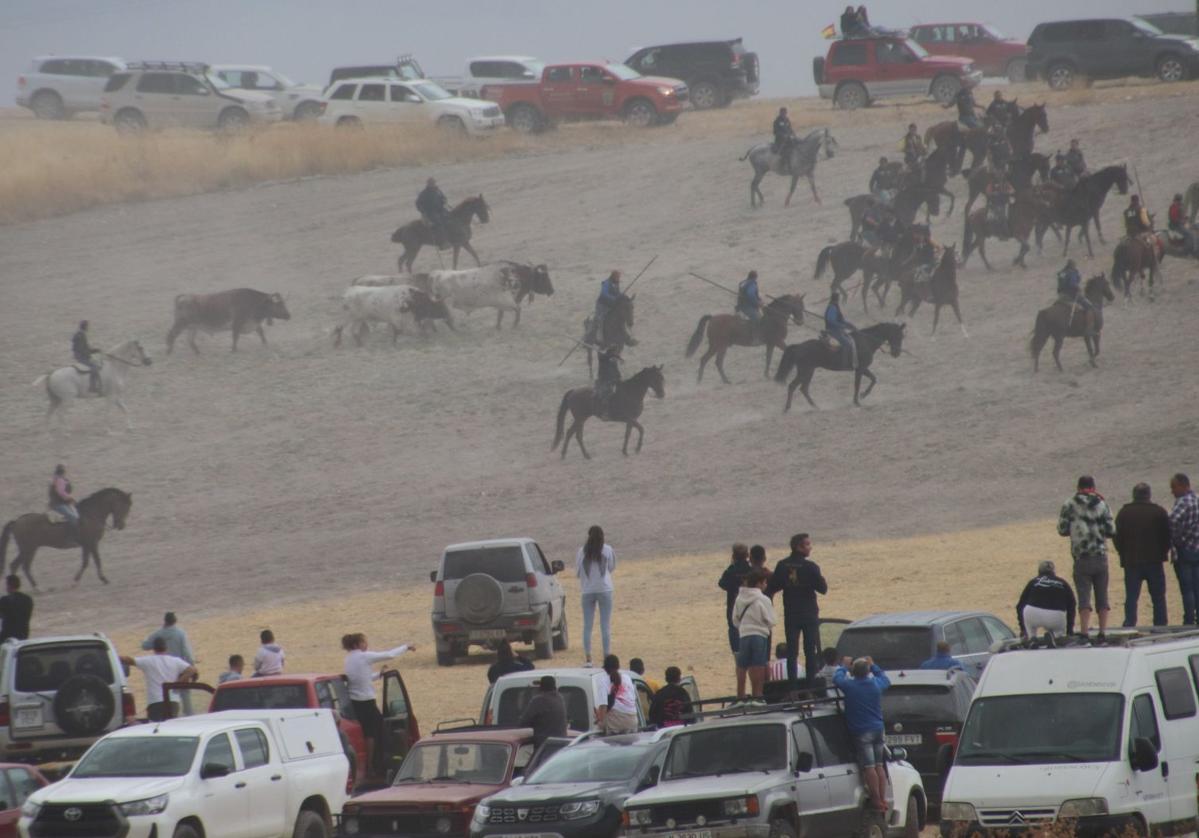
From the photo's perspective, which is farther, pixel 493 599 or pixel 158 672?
pixel 493 599

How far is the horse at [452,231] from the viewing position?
44.9 m

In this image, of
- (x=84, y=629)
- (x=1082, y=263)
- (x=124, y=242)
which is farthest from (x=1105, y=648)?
(x=124, y=242)

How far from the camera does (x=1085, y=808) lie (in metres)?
11.6

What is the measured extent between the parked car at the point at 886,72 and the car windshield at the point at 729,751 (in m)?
44.8

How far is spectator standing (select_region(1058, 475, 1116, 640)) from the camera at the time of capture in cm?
1702

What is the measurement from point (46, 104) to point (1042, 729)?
62.9 metres

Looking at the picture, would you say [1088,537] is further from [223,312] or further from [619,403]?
[223,312]

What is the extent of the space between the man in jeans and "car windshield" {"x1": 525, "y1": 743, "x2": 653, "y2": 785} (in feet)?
21.0

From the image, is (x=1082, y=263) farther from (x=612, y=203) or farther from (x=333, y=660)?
(x=333, y=660)

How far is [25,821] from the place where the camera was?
42.4 feet

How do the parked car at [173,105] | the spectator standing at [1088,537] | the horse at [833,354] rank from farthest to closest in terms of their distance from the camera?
the parked car at [173,105]
the horse at [833,354]
the spectator standing at [1088,537]

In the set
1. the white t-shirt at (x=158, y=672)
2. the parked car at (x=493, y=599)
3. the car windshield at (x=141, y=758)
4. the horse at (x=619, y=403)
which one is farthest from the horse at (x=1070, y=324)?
the car windshield at (x=141, y=758)

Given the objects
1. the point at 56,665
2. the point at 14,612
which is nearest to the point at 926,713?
the point at 56,665

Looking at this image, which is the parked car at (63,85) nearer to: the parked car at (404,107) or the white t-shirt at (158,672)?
the parked car at (404,107)
